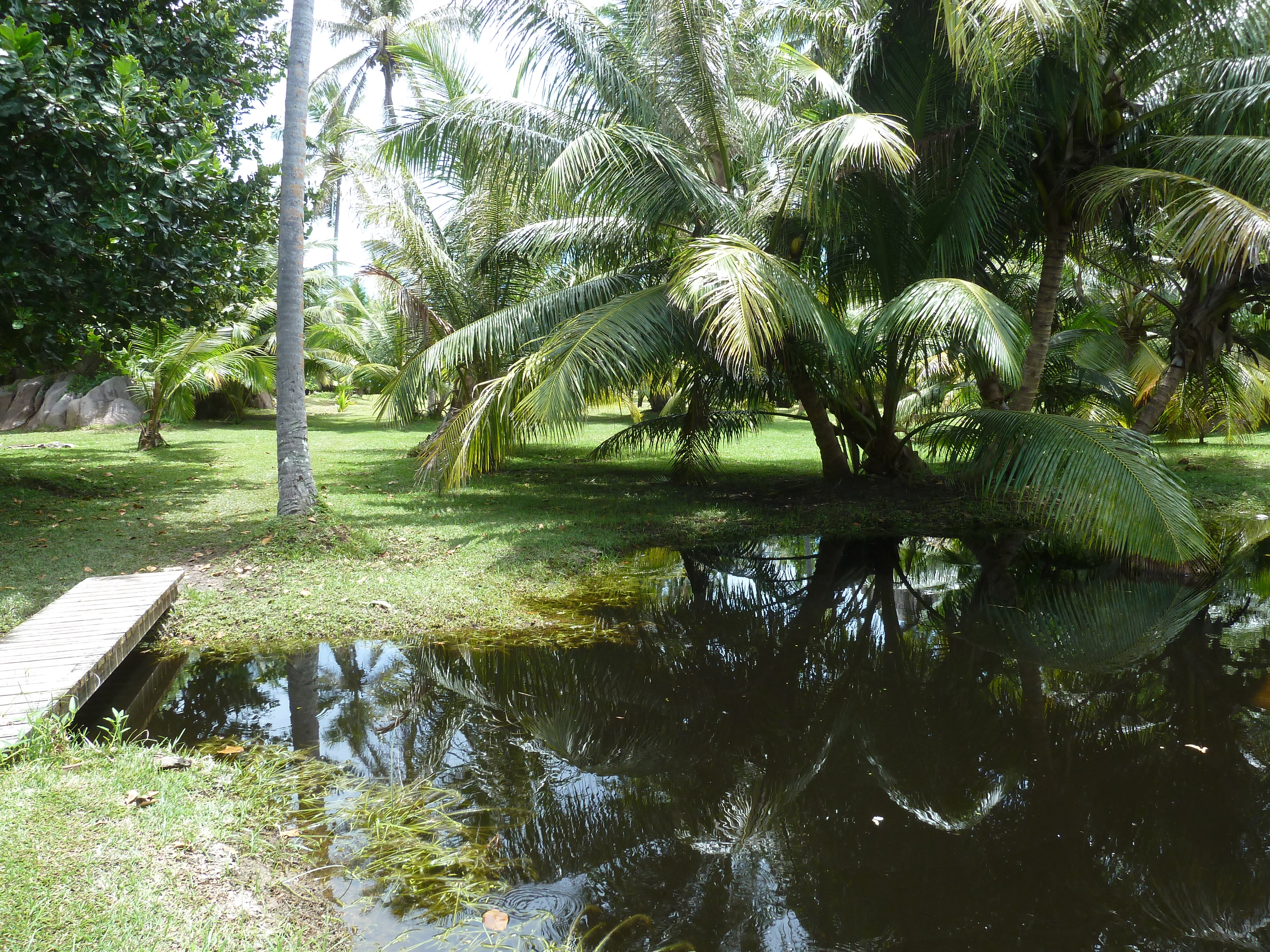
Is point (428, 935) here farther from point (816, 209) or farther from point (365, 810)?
point (816, 209)

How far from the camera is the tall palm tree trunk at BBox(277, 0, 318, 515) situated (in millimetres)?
6840

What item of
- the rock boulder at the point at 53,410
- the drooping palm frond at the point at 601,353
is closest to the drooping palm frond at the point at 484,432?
the drooping palm frond at the point at 601,353

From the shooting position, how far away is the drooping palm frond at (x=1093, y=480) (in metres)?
5.70

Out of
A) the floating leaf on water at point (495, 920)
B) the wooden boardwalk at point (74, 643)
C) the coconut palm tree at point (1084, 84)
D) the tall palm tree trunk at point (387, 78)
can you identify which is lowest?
the floating leaf on water at point (495, 920)

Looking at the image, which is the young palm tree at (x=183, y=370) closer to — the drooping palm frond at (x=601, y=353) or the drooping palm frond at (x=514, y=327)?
the drooping palm frond at (x=514, y=327)

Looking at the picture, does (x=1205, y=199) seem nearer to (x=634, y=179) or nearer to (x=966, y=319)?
(x=966, y=319)

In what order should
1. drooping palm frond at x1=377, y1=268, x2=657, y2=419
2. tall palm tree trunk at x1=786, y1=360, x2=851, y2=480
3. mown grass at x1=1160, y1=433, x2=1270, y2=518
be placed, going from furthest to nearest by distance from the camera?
mown grass at x1=1160, y1=433, x2=1270, y2=518 → drooping palm frond at x1=377, y1=268, x2=657, y2=419 → tall palm tree trunk at x1=786, y1=360, x2=851, y2=480

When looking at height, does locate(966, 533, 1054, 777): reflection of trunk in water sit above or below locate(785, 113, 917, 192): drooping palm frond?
below

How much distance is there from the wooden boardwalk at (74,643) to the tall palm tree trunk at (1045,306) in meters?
7.91

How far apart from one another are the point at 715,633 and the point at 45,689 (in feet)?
12.3

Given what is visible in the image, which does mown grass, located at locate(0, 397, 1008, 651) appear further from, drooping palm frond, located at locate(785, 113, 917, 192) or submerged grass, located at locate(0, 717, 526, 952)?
drooping palm frond, located at locate(785, 113, 917, 192)

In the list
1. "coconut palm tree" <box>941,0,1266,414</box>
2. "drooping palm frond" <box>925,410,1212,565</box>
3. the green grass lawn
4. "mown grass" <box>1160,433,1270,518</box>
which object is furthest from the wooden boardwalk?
"mown grass" <box>1160,433,1270,518</box>

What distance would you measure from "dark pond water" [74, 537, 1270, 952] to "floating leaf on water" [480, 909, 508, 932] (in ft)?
0.21

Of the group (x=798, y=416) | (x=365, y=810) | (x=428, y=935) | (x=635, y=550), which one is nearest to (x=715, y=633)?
(x=635, y=550)
